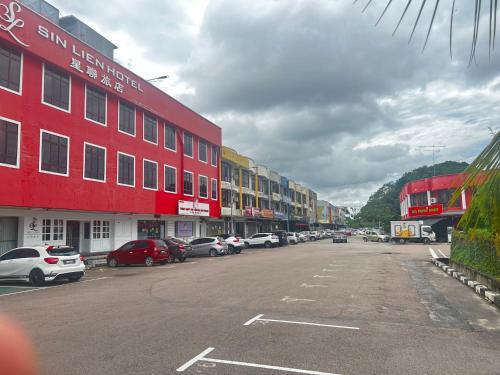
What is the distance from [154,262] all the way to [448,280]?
15329 millimetres

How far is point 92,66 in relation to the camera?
1052 inches

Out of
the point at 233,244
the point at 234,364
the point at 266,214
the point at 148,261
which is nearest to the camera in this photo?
the point at 234,364

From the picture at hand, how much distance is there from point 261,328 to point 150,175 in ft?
88.4

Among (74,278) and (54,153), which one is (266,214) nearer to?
(54,153)

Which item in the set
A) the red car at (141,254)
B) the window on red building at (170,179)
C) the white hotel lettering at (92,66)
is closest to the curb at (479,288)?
the red car at (141,254)

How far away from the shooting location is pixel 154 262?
2430cm

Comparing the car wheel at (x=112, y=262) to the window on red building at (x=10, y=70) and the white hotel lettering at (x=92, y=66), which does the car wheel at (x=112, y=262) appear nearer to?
the window on red building at (x=10, y=70)

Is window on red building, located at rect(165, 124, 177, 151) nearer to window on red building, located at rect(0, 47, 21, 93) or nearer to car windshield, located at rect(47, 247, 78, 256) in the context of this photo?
window on red building, located at rect(0, 47, 21, 93)

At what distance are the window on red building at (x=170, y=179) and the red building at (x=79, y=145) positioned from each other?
9 cm

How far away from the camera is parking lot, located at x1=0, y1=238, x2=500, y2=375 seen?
→ 6.03 meters

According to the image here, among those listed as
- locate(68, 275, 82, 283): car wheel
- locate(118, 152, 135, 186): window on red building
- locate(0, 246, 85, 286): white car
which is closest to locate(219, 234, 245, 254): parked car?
locate(118, 152, 135, 186): window on red building

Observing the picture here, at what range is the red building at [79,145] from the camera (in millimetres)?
21438

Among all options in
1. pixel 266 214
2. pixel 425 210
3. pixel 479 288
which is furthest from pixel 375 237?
pixel 479 288

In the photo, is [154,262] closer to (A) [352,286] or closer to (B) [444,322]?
(A) [352,286]
